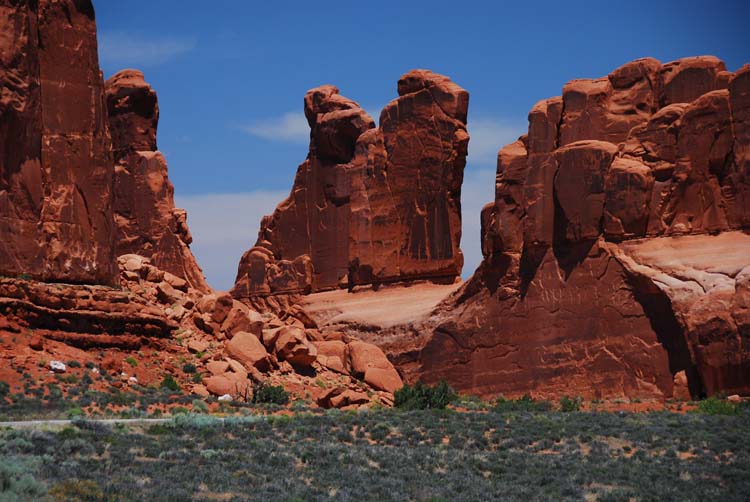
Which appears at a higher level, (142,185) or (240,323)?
(142,185)

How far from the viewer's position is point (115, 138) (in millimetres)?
63469

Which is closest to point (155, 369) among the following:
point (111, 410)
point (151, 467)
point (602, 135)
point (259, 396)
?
point (259, 396)

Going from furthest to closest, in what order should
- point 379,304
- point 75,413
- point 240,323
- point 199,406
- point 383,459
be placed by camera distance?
point 379,304, point 240,323, point 199,406, point 75,413, point 383,459

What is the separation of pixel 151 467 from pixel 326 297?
4105 centimetres

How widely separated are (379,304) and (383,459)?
32.7 meters

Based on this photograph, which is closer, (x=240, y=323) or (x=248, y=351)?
(x=248, y=351)

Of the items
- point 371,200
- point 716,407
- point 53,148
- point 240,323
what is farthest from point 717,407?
point 371,200

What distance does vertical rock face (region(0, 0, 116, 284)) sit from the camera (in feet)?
119

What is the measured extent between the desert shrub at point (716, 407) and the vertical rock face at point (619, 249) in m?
1.14

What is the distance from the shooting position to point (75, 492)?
69.3 ft

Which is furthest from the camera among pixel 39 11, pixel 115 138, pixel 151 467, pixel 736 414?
pixel 115 138

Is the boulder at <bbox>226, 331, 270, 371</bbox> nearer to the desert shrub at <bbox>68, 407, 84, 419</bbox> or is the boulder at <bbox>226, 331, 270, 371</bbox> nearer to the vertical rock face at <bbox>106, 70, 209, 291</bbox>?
the desert shrub at <bbox>68, 407, 84, 419</bbox>

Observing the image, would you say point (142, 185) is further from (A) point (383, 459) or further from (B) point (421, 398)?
(A) point (383, 459)

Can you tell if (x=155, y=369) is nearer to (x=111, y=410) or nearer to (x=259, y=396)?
(x=259, y=396)
